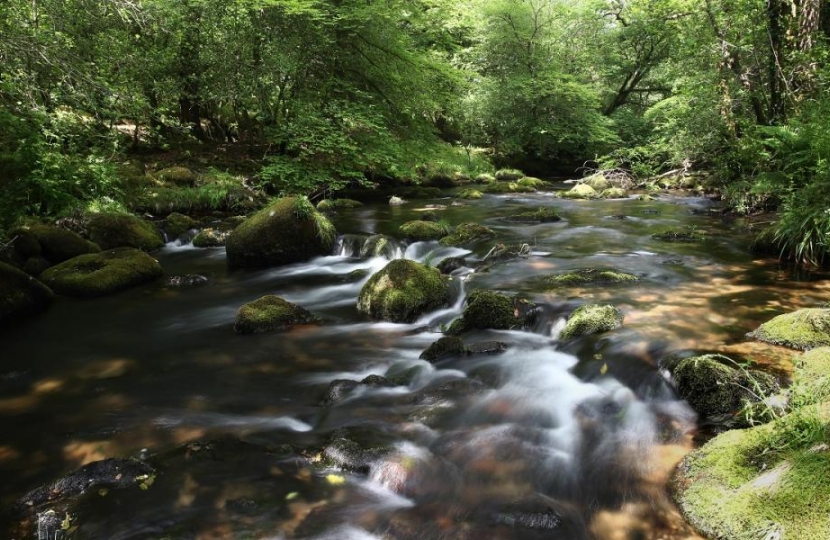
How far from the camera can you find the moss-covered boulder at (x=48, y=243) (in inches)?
347

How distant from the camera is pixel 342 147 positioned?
527 inches

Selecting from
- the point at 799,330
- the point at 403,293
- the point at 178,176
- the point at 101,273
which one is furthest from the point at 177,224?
the point at 799,330

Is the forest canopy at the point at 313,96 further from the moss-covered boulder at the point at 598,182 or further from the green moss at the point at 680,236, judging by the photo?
the moss-covered boulder at the point at 598,182

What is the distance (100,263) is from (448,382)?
7.09 m

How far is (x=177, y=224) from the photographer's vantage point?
39.9 ft

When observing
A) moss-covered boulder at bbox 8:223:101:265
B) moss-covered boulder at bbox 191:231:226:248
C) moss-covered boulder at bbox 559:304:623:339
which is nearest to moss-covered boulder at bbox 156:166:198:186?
moss-covered boulder at bbox 191:231:226:248

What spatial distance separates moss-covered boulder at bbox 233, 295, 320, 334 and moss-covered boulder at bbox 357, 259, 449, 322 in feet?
2.74

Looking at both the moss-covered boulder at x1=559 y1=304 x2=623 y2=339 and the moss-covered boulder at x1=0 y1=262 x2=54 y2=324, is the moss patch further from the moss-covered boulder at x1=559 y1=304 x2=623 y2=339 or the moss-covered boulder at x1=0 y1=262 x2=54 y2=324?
the moss-covered boulder at x1=0 y1=262 x2=54 y2=324

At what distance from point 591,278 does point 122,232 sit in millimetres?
9532

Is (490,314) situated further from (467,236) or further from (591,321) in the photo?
(467,236)

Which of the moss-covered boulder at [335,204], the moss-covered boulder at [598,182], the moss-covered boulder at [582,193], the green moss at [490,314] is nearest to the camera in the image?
the green moss at [490,314]

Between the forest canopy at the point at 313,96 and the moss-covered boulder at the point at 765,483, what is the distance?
5534 millimetres

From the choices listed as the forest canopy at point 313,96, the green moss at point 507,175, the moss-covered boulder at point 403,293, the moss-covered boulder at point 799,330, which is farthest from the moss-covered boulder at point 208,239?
the green moss at point 507,175

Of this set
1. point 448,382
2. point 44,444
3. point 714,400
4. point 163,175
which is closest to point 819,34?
point 714,400
